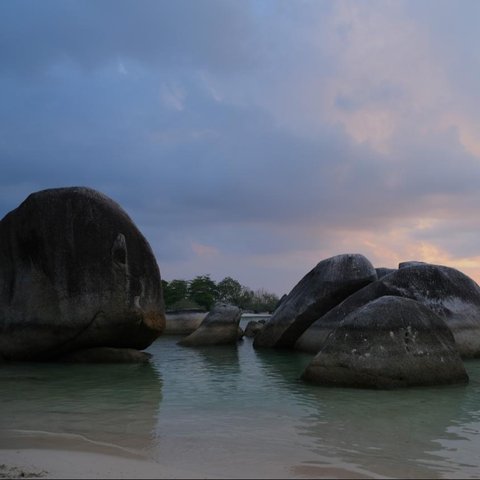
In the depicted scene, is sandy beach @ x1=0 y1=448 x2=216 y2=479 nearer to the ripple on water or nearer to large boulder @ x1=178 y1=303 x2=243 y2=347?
the ripple on water

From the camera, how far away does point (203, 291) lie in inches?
2724

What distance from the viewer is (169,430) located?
6738 millimetres

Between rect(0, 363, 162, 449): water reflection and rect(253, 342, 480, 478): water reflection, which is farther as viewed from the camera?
rect(0, 363, 162, 449): water reflection

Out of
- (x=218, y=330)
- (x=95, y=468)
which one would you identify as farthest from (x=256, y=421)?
(x=218, y=330)

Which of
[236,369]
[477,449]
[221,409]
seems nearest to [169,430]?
[221,409]

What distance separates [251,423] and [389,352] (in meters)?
3.57

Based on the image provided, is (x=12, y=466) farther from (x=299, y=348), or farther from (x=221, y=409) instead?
(x=299, y=348)

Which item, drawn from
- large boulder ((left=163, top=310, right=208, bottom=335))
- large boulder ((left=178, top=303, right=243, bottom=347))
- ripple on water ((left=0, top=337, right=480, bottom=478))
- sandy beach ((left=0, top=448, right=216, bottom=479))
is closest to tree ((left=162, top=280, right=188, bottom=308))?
large boulder ((left=163, top=310, right=208, bottom=335))

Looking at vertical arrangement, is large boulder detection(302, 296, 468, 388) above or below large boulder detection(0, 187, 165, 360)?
below

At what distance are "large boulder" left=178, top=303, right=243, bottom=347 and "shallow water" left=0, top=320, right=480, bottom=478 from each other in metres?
9.62

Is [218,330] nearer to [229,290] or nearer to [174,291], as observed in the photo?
[174,291]

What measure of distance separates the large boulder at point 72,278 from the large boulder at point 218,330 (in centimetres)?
726

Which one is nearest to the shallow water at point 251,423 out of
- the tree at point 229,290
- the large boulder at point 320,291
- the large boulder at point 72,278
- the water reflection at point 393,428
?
the water reflection at point 393,428

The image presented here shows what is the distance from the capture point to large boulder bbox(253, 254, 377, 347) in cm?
1814
